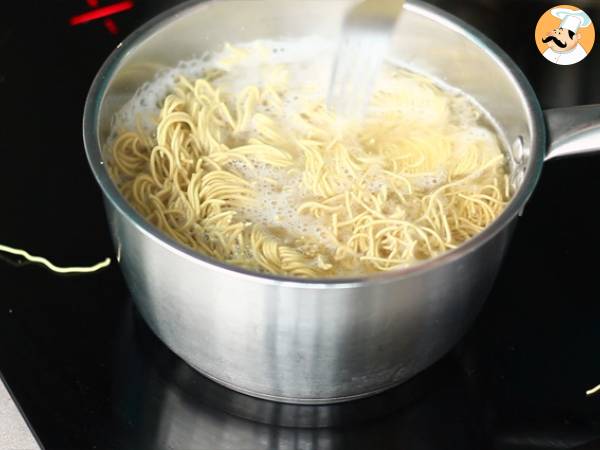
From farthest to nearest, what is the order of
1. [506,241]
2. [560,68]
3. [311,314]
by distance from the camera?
[560,68] < [506,241] < [311,314]

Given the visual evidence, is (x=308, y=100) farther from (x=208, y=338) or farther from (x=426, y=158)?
(x=208, y=338)

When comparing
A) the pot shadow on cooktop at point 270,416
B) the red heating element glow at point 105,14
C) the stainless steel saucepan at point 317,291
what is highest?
the red heating element glow at point 105,14

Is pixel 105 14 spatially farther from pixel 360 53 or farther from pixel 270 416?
pixel 270 416

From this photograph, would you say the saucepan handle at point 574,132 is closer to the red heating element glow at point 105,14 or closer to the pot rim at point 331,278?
the pot rim at point 331,278

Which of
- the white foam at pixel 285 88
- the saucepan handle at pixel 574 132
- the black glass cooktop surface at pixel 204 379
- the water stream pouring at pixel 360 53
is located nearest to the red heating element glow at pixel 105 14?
the black glass cooktop surface at pixel 204 379

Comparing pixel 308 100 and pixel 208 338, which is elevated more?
pixel 308 100

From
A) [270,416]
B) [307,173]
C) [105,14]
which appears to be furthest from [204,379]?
[105,14]

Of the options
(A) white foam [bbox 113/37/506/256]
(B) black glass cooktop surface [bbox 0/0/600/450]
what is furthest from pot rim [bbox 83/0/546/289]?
(B) black glass cooktop surface [bbox 0/0/600/450]

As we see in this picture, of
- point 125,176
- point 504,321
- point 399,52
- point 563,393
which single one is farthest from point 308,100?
point 563,393
